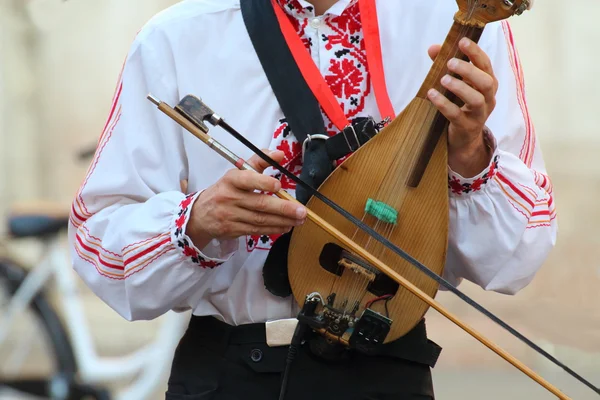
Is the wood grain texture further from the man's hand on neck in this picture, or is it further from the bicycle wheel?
the bicycle wheel

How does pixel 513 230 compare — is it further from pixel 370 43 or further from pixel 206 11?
pixel 206 11

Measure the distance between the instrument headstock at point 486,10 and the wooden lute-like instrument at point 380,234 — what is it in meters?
0.10

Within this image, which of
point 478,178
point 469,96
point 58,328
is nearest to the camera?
point 469,96

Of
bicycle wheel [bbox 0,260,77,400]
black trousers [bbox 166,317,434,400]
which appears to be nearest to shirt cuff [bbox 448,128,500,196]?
black trousers [bbox 166,317,434,400]

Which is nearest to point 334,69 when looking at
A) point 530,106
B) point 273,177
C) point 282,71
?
point 282,71

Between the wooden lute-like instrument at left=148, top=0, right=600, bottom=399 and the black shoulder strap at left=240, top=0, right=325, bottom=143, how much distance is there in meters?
0.11

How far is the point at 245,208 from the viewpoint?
152 cm

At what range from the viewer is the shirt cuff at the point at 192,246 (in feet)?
5.30

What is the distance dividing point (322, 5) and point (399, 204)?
39cm

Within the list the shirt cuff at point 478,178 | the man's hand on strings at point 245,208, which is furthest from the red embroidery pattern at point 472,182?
the man's hand on strings at point 245,208

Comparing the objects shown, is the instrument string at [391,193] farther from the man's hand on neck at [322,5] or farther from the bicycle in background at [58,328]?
the bicycle in background at [58,328]

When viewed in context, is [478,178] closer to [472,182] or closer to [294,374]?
[472,182]

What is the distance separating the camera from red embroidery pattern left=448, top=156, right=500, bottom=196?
1587mm

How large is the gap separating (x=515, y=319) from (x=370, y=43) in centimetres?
370
